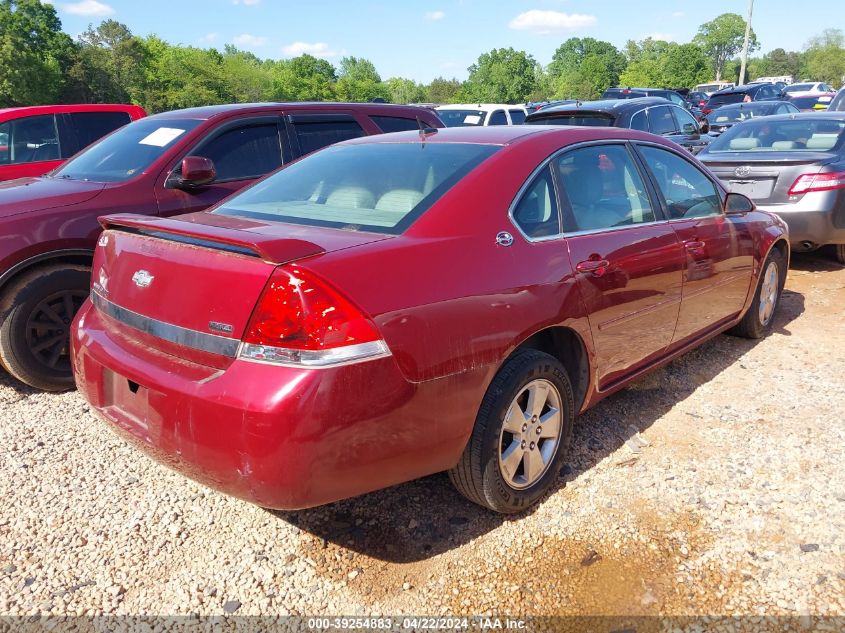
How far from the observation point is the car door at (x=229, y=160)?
4.59 metres

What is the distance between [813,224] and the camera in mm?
6473

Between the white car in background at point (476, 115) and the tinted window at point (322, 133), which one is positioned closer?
the tinted window at point (322, 133)

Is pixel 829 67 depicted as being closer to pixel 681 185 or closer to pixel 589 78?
pixel 589 78

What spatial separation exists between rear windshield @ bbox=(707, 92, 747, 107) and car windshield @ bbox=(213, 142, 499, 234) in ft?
69.3

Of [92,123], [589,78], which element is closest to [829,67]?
[589,78]

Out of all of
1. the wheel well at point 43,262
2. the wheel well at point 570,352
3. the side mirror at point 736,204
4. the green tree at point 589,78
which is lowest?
the wheel well at point 570,352

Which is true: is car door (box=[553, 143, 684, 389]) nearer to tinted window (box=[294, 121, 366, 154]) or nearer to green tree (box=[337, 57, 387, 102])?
tinted window (box=[294, 121, 366, 154])

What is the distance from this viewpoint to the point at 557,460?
10.0ft

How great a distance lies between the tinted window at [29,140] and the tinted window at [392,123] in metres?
3.98

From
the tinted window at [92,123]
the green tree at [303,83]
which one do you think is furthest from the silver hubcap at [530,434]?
the green tree at [303,83]

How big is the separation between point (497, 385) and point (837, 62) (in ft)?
336

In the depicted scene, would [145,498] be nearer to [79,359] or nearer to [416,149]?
[79,359]

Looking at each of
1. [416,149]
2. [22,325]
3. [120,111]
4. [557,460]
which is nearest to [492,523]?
[557,460]

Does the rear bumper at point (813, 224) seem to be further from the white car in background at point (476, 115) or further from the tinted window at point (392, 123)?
the white car in background at point (476, 115)
